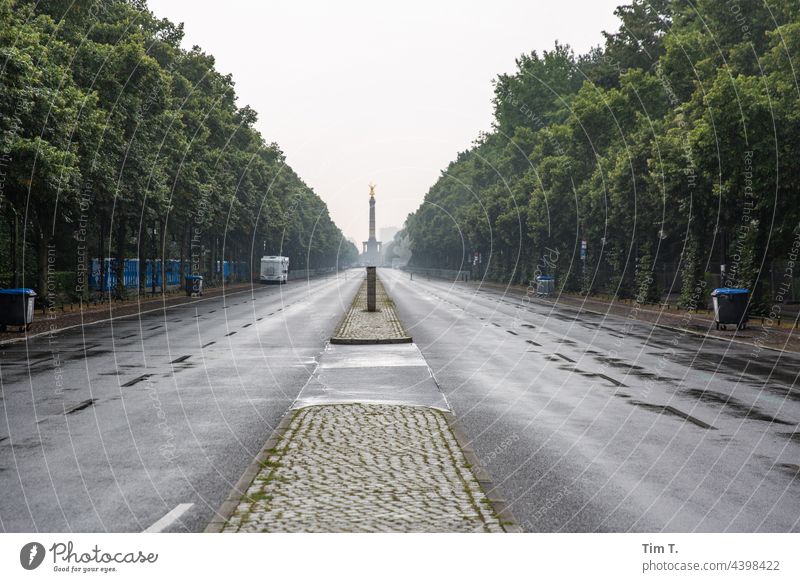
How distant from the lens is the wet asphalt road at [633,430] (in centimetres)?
727

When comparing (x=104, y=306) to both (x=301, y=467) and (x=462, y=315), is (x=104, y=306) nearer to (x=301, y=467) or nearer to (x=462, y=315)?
(x=462, y=315)

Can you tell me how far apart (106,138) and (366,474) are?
36207mm

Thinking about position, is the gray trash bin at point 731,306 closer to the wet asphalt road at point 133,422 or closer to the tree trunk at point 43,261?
the wet asphalt road at point 133,422

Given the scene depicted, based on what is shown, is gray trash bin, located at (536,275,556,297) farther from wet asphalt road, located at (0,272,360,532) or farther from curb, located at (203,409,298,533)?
curb, located at (203,409,298,533)

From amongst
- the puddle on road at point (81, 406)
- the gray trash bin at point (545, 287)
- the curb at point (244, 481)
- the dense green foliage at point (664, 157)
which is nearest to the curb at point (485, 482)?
the curb at point (244, 481)

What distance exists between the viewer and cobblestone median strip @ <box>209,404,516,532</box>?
6312mm

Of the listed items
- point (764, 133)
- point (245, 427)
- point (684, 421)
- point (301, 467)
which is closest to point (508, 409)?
point (684, 421)

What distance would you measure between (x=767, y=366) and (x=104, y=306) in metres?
34.5

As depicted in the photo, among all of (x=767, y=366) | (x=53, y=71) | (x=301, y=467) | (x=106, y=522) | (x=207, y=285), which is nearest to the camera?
(x=106, y=522)

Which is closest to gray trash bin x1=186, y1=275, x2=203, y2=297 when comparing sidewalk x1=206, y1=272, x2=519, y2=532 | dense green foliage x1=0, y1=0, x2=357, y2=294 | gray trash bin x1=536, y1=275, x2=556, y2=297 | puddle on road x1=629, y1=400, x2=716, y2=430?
dense green foliage x1=0, y1=0, x2=357, y2=294

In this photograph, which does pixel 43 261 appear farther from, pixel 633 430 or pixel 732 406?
pixel 633 430

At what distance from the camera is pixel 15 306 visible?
87.4 ft

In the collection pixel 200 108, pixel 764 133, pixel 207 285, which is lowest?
pixel 207 285

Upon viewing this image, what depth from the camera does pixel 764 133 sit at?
3169 cm
